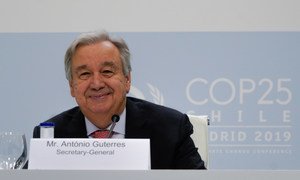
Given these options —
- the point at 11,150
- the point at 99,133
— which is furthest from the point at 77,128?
the point at 11,150

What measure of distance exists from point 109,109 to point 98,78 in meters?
0.14

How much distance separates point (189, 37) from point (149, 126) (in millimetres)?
1604

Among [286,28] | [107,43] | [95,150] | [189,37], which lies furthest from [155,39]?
[95,150]

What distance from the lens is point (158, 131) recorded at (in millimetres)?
2574

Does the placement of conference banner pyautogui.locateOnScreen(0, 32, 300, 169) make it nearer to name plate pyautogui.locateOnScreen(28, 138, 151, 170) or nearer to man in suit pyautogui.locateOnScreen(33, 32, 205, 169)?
man in suit pyautogui.locateOnScreen(33, 32, 205, 169)

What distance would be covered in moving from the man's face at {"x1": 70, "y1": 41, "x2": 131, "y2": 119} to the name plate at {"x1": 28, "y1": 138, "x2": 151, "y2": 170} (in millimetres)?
697

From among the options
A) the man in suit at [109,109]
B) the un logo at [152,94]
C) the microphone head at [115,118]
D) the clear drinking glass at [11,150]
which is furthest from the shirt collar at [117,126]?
the un logo at [152,94]

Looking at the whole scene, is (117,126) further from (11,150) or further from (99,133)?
(11,150)

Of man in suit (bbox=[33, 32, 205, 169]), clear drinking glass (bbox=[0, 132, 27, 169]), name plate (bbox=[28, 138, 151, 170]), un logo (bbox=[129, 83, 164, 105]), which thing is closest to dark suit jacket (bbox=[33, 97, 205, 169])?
man in suit (bbox=[33, 32, 205, 169])

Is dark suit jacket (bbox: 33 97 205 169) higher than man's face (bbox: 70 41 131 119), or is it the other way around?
man's face (bbox: 70 41 131 119)

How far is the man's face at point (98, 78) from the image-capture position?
2.54 meters

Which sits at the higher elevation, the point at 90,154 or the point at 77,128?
the point at 77,128

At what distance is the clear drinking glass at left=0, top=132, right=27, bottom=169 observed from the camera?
79.4 inches

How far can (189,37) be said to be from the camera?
4.09m
